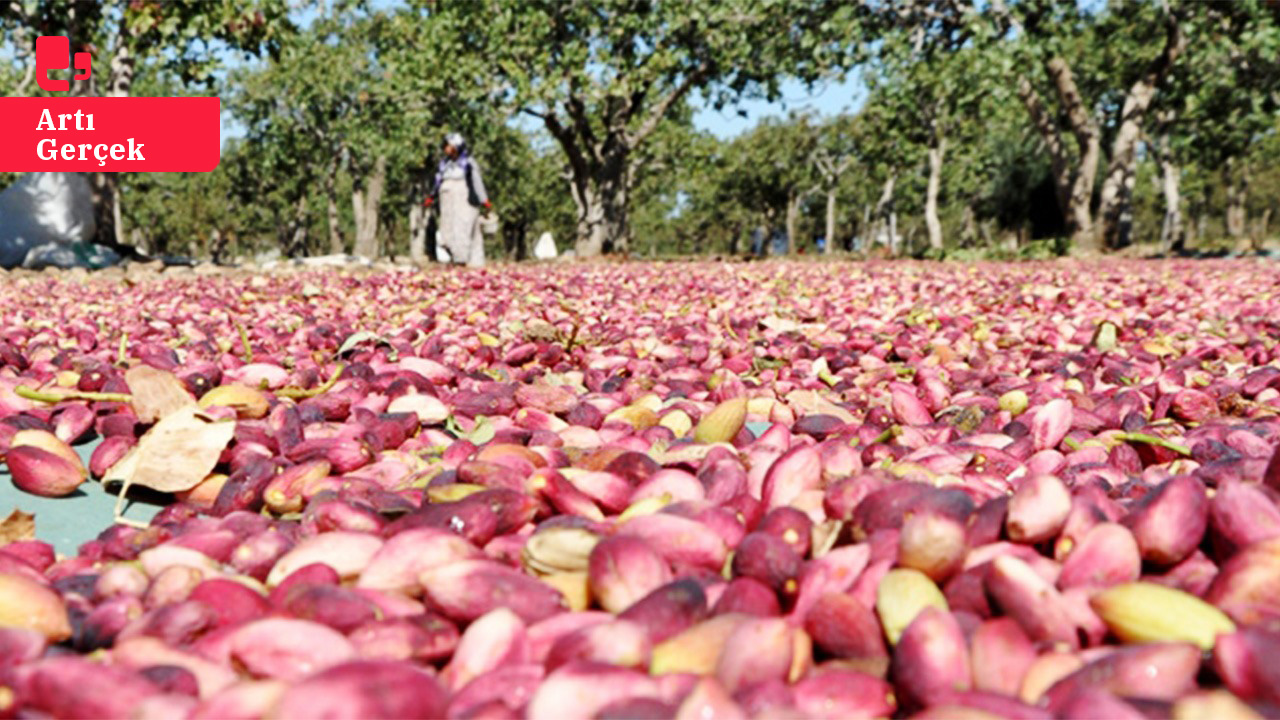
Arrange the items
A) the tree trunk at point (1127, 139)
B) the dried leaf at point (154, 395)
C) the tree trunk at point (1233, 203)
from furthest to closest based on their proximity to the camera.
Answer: the tree trunk at point (1233, 203)
the tree trunk at point (1127, 139)
the dried leaf at point (154, 395)

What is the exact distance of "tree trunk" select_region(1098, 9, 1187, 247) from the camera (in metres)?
16.7

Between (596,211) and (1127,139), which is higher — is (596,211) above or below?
below

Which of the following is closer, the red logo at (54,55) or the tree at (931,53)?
the red logo at (54,55)

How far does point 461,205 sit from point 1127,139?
472 inches

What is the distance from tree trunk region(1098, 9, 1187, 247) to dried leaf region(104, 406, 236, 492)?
1805 centimetres

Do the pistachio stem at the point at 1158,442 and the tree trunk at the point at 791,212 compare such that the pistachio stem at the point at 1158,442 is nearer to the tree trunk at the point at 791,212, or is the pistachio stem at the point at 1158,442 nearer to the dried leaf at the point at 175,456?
the dried leaf at the point at 175,456

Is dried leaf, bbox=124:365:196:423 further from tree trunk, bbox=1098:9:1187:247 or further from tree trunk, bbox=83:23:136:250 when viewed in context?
tree trunk, bbox=1098:9:1187:247

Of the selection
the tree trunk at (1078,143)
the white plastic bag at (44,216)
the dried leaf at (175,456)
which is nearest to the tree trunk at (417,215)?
the white plastic bag at (44,216)

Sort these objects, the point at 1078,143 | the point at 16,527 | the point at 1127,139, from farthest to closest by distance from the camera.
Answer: the point at 1078,143 → the point at 1127,139 → the point at 16,527

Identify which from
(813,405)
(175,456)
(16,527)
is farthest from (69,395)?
(813,405)

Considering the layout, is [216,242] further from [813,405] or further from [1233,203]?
[813,405]

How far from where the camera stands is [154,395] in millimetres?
2783

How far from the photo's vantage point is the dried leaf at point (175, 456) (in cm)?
233

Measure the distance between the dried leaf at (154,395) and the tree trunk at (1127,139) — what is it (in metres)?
17.8
